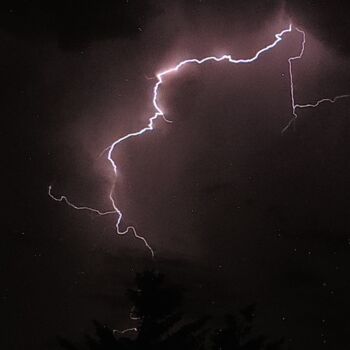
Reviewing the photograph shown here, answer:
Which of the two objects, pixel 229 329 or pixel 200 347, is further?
pixel 229 329

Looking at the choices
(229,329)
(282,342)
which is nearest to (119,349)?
(229,329)

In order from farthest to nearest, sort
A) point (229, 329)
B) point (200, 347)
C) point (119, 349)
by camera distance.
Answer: point (229, 329) → point (200, 347) → point (119, 349)

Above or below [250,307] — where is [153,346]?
below

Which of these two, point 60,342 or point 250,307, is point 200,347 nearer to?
point 60,342

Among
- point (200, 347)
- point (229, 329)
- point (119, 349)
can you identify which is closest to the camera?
point (119, 349)

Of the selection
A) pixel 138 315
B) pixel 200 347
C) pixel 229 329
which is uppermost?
pixel 229 329

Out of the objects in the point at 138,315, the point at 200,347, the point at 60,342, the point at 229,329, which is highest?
the point at 229,329

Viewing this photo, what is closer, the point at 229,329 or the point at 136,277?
the point at 136,277

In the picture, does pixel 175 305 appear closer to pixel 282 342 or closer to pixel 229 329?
pixel 229 329

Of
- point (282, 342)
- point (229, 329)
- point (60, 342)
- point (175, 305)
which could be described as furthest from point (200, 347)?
point (282, 342)
